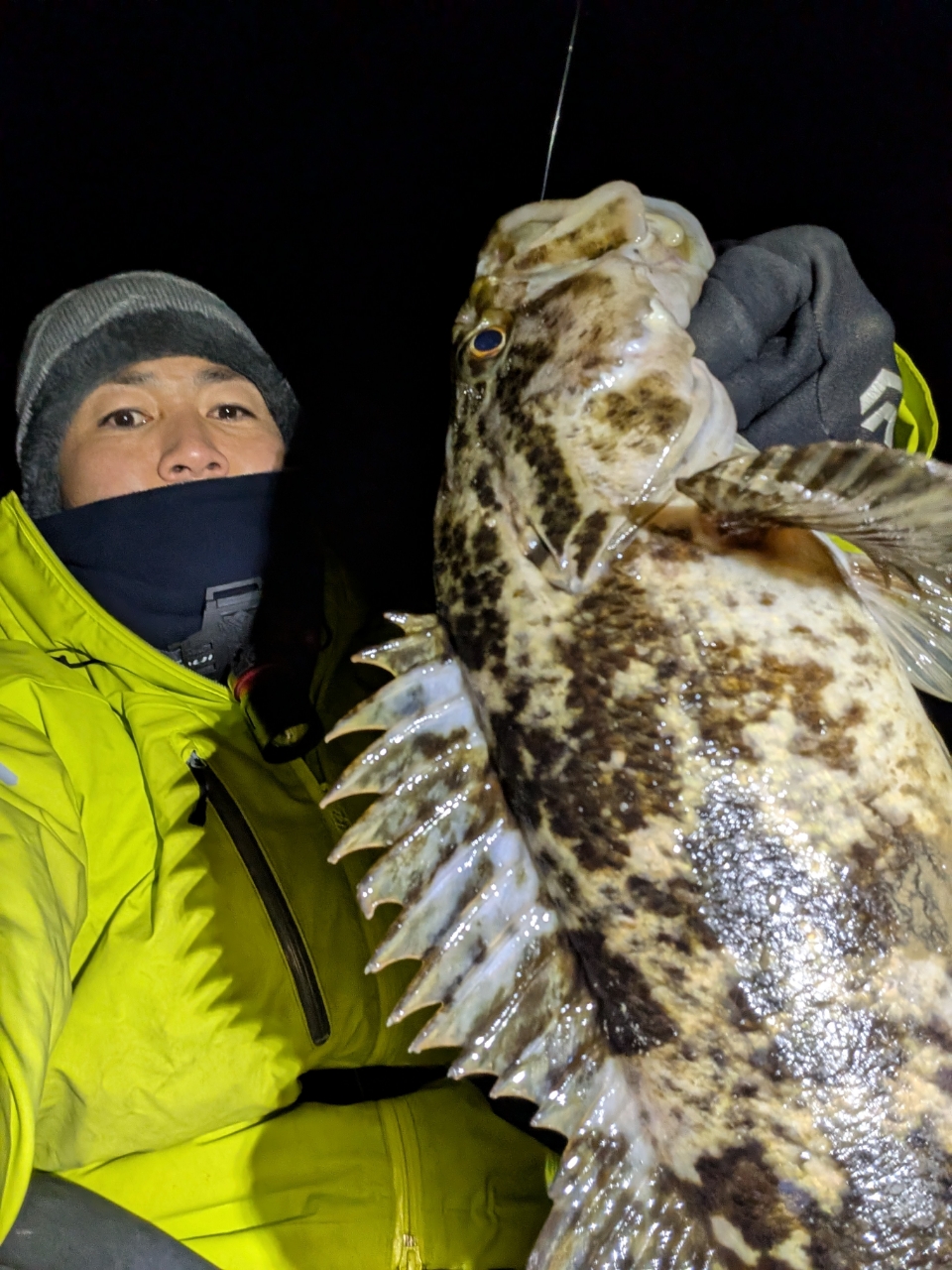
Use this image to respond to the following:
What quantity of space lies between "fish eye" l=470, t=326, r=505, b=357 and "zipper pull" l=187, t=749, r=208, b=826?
102 cm

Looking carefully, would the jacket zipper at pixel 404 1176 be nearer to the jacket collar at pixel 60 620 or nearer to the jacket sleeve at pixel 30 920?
the jacket sleeve at pixel 30 920

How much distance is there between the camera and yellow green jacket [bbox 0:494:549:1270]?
1.67m

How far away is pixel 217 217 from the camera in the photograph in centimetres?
446

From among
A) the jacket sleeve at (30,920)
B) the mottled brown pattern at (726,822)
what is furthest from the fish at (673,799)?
the jacket sleeve at (30,920)

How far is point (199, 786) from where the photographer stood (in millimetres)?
1877

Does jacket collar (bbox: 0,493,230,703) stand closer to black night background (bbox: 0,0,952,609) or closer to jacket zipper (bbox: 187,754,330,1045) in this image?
jacket zipper (bbox: 187,754,330,1045)

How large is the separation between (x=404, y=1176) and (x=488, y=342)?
1.61 metres

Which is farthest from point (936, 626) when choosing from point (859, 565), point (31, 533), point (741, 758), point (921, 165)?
point (921, 165)

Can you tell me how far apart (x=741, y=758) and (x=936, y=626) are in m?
0.42

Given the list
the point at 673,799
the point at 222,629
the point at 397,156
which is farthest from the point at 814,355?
the point at 397,156

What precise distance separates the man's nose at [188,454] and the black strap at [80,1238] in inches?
59.9

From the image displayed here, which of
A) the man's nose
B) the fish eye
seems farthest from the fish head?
the man's nose

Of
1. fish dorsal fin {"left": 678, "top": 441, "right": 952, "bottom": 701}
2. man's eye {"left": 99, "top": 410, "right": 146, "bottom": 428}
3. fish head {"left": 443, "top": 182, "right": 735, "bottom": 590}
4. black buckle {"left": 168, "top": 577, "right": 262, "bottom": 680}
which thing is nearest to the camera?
fish dorsal fin {"left": 678, "top": 441, "right": 952, "bottom": 701}

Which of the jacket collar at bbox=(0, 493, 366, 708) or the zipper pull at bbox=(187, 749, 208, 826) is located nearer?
Result: the zipper pull at bbox=(187, 749, 208, 826)
